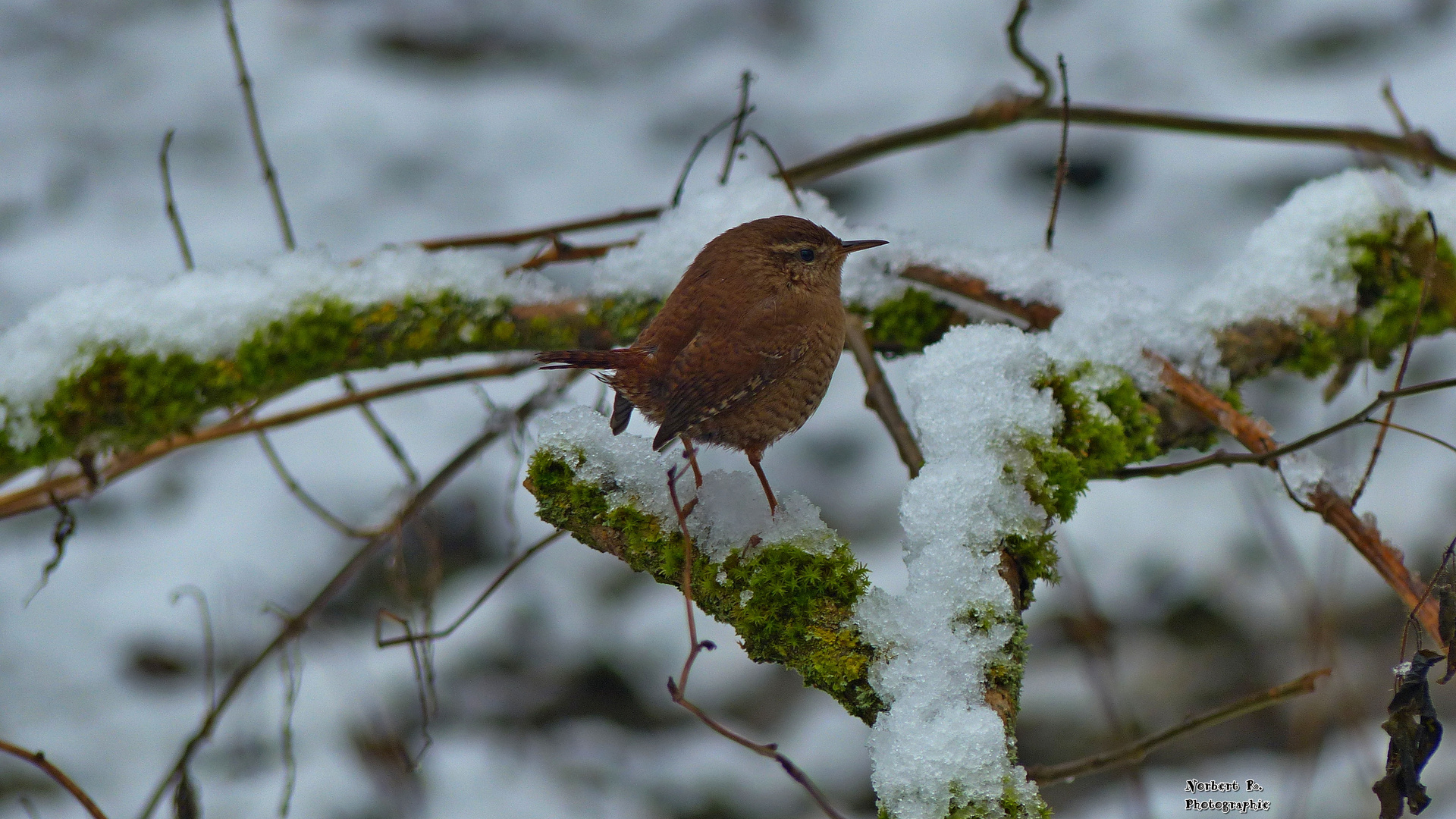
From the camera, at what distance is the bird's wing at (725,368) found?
1.82 meters

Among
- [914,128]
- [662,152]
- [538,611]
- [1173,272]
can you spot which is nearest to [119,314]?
[538,611]

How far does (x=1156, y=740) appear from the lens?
193cm

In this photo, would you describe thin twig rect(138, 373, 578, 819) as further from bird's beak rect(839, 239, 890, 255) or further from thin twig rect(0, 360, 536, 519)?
bird's beak rect(839, 239, 890, 255)

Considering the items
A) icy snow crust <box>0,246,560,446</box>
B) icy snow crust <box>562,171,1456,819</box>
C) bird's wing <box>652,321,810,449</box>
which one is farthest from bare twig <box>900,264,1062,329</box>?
icy snow crust <box>0,246,560,446</box>

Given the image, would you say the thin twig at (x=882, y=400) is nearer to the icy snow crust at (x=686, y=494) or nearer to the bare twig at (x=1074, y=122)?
the icy snow crust at (x=686, y=494)

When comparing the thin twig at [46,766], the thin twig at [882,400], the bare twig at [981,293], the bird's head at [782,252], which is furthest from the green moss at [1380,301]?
the thin twig at [46,766]

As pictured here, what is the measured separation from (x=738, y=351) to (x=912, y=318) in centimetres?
79

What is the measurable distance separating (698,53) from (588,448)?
417 cm

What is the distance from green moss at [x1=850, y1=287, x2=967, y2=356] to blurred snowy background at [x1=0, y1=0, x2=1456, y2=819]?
0.74 metres

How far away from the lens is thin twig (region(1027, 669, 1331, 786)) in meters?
1.87

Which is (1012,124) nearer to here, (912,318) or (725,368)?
(912,318)

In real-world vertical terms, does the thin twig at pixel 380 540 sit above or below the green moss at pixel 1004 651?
above

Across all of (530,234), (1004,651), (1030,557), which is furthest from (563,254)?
(1004,651)

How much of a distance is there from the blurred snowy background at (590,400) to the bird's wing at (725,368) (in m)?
0.86
